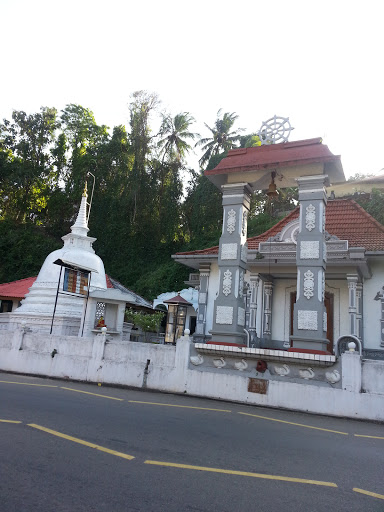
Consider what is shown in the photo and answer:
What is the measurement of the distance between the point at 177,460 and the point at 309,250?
6.25 metres

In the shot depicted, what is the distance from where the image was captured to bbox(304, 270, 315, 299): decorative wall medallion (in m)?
9.19

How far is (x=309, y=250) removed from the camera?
9.48 metres

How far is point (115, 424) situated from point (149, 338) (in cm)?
1443

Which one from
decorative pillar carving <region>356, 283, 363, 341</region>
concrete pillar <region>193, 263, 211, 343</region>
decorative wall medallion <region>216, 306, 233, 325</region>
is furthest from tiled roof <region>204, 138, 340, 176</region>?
concrete pillar <region>193, 263, 211, 343</region>

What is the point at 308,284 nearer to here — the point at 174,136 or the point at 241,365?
the point at 241,365

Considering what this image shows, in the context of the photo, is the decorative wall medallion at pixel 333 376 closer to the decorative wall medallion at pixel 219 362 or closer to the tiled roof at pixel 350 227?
the decorative wall medallion at pixel 219 362

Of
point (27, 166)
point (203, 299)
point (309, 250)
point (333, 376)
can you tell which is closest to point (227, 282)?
point (309, 250)

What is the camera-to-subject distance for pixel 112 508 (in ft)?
10.2

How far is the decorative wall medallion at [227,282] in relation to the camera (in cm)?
995

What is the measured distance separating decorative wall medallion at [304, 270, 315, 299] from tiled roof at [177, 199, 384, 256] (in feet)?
19.1

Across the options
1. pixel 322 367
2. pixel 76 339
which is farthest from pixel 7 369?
pixel 322 367

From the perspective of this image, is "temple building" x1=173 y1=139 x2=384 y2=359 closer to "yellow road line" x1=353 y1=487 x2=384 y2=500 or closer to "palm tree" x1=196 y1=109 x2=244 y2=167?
"yellow road line" x1=353 y1=487 x2=384 y2=500

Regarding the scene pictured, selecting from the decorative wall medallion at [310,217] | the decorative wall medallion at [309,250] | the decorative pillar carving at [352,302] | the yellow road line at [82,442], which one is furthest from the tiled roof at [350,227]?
the yellow road line at [82,442]

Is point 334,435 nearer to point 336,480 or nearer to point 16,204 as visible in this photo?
point 336,480
